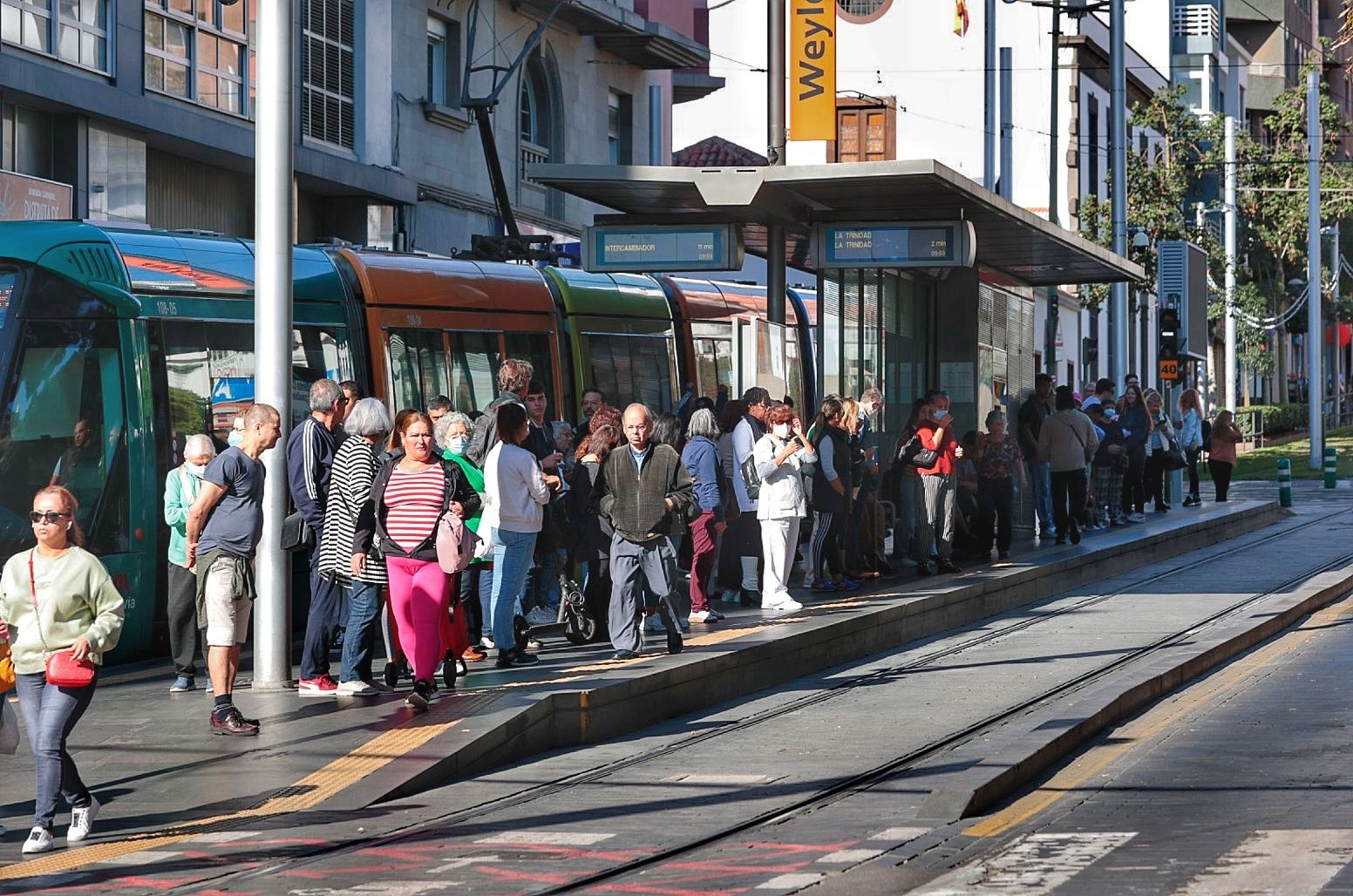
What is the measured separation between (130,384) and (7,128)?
9249 millimetres

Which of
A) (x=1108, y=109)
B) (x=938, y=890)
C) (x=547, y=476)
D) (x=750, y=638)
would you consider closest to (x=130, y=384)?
(x=547, y=476)

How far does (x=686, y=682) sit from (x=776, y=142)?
788 centimetres

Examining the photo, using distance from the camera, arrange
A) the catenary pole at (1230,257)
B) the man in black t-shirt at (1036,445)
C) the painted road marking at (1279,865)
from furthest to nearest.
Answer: the catenary pole at (1230,257) < the man in black t-shirt at (1036,445) < the painted road marking at (1279,865)

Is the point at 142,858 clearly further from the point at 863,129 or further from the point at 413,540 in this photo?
the point at 863,129

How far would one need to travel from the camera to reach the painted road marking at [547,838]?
876cm

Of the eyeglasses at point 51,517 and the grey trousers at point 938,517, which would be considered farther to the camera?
the grey trousers at point 938,517

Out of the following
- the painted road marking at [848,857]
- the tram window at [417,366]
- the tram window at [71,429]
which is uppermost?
the tram window at [417,366]

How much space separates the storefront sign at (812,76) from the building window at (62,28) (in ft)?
24.9

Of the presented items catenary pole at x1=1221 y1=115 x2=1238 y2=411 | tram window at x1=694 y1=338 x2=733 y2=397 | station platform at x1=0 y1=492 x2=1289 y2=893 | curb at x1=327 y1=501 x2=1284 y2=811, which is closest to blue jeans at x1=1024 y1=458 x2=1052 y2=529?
curb at x1=327 y1=501 x2=1284 y2=811

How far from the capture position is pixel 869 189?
18.2 metres

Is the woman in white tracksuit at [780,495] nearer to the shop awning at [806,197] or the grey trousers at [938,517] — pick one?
the shop awning at [806,197]

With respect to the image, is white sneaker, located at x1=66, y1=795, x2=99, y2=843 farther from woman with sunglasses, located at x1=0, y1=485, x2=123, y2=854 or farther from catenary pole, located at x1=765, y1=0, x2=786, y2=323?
catenary pole, located at x1=765, y1=0, x2=786, y2=323

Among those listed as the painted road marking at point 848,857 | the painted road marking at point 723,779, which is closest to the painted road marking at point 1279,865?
the painted road marking at point 848,857

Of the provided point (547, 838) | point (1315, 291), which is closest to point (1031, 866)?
point (547, 838)
